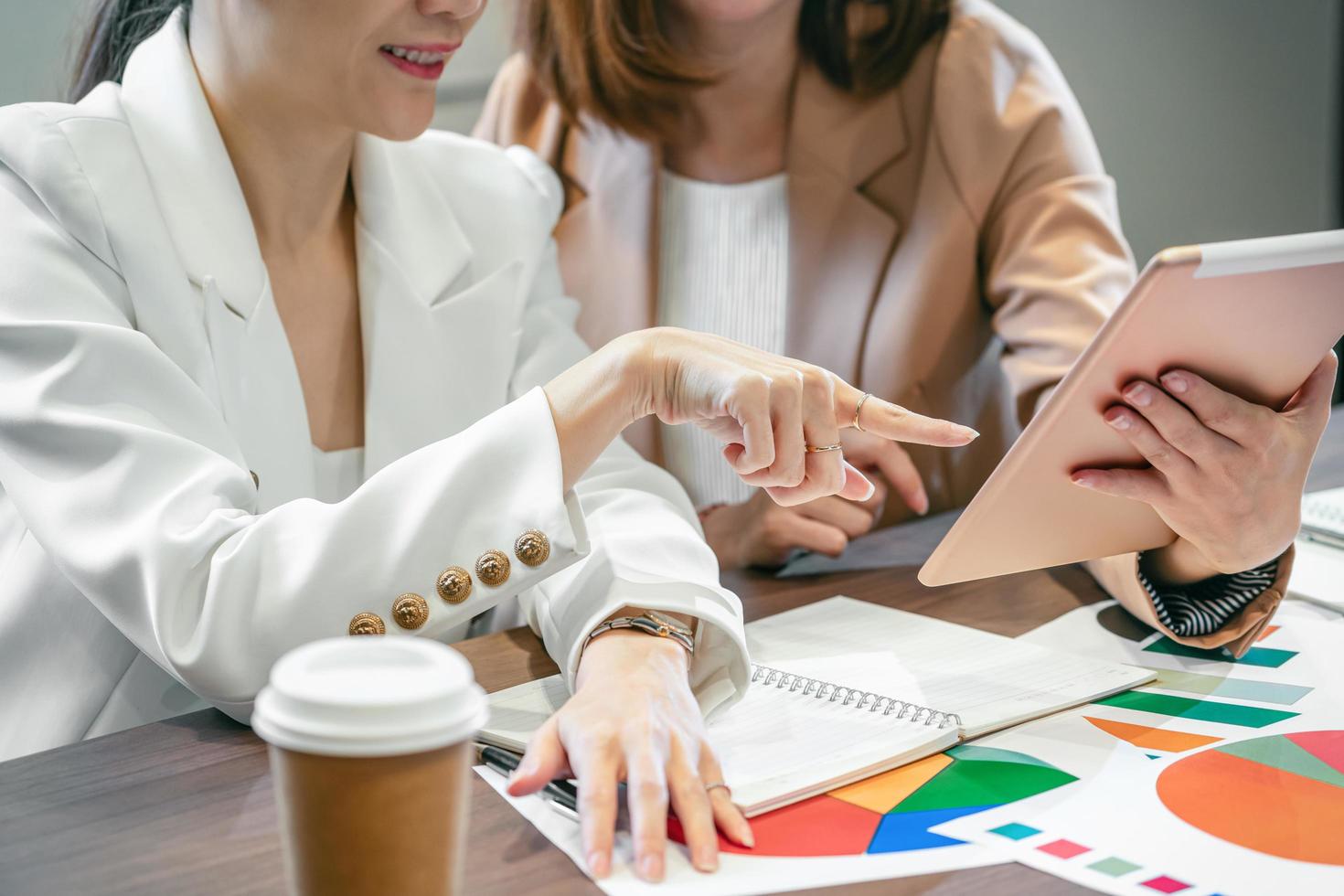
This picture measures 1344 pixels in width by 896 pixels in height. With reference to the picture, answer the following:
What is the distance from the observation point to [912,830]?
710 millimetres

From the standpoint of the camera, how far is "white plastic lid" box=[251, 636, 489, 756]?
47cm

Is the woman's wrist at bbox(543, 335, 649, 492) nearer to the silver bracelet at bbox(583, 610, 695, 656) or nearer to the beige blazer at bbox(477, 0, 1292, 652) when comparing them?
the silver bracelet at bbox(583, 610, 695, 656)

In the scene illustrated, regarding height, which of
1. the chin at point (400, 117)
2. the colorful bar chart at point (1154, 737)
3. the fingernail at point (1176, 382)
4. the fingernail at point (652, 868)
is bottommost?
the colorful bar chart at point (1154, 737)

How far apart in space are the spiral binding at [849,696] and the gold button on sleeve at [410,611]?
0.25m

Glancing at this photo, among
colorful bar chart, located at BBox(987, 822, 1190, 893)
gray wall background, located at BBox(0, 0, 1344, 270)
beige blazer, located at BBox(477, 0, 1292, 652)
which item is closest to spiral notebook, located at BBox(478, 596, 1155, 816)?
colorful bar chart, located at BBox(987, 822, 1190, 893)

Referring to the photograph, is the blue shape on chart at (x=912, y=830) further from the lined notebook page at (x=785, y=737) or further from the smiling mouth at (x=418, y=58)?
the smiling mouth at (x=418, y=58)

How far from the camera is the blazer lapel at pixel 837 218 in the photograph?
5.18ft

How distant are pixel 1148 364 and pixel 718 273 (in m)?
0.93

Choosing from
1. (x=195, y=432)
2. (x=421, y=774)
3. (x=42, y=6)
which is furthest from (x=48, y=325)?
(x=42, y=6)

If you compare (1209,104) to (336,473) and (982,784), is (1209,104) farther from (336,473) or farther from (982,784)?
(982,784)

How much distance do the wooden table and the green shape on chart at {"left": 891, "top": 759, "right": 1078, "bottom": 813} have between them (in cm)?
8

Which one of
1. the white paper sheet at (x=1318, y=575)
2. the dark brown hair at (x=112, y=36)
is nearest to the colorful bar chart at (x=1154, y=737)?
the white paper sheet at (x=1318, y=575)

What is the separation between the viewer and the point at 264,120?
119cm

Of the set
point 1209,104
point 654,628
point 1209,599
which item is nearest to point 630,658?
point 654,628
